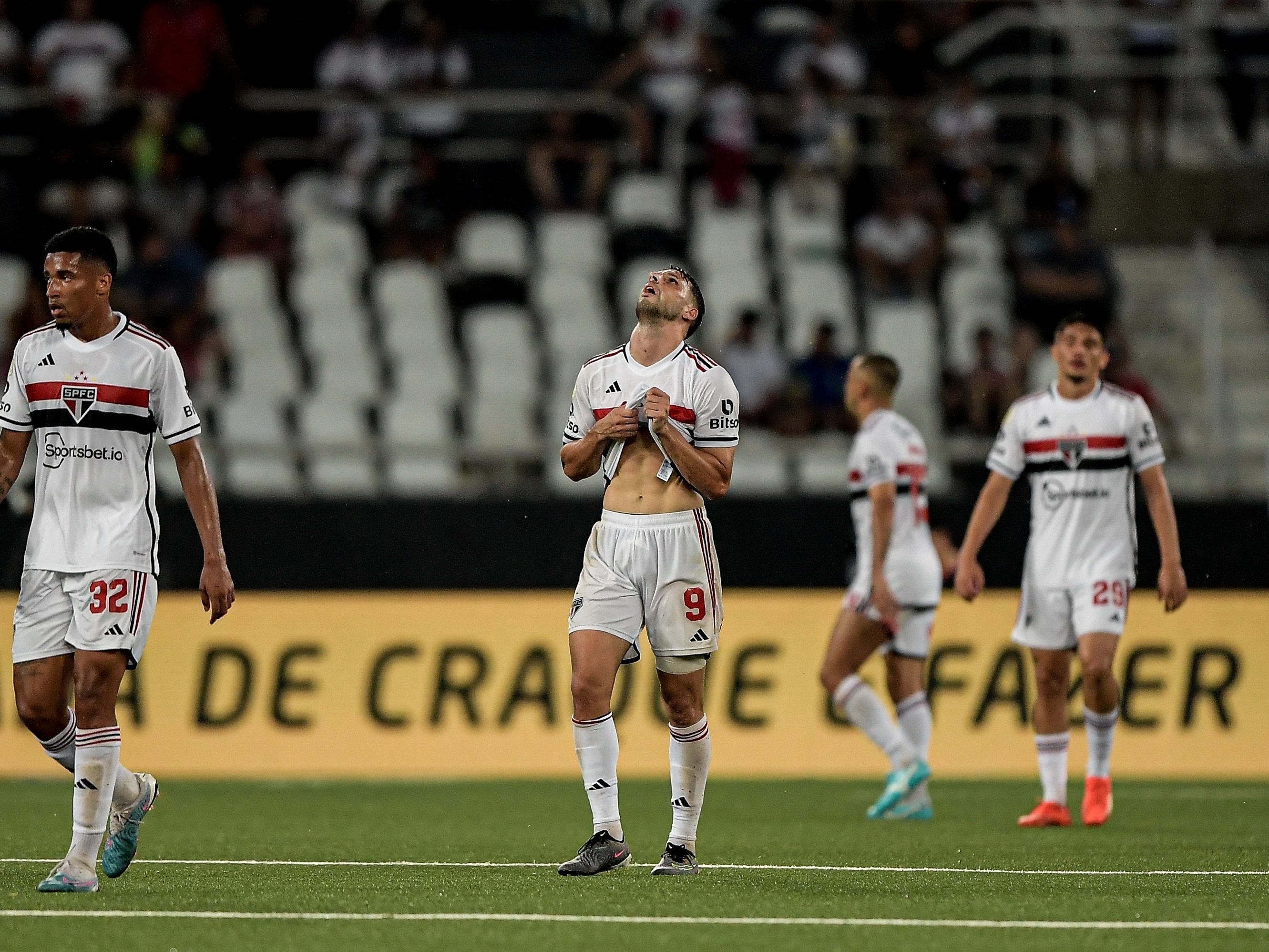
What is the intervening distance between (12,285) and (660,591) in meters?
11.7

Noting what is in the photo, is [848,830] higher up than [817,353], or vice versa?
[817,353]

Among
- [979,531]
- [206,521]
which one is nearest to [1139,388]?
[979,531]

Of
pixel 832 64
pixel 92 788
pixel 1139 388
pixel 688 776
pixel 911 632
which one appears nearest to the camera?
pixel 92 788

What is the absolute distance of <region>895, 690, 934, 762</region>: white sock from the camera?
11.7 metres

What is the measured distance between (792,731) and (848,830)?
409 centimetres

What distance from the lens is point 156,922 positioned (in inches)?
262

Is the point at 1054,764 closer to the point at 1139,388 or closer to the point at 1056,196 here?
the point at 1139,388

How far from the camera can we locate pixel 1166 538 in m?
10.6

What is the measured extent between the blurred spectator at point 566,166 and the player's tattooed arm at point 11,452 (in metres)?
12.3

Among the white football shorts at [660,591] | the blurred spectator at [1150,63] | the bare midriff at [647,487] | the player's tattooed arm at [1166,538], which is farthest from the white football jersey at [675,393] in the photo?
the blurred spectator at [1150,63]

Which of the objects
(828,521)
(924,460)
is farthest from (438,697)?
(924,460)

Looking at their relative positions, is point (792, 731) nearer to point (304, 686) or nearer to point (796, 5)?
point (304, 686)

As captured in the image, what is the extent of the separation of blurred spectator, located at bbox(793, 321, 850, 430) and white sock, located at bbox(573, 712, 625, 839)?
926cm

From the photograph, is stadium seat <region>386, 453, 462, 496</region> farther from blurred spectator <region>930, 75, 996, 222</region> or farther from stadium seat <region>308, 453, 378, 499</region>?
blurred spectator <region>930, 75, 996, 222</region>
